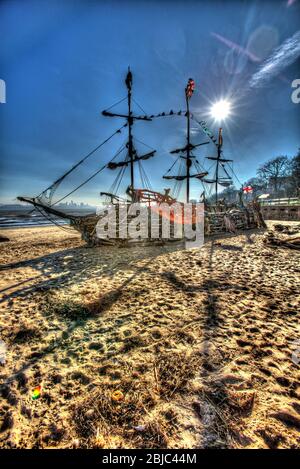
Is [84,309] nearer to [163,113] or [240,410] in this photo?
[240,410]

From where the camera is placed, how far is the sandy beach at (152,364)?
1913mm

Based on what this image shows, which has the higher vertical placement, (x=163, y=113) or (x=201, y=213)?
(x=163, y=113)

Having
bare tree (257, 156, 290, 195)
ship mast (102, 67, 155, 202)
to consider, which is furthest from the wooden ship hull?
bare tree (257, 156, 290, 195)

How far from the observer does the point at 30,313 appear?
14.2ft

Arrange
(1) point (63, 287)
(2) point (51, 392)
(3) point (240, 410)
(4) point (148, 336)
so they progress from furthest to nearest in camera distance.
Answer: (1) point (63, 287) → (4) point (148, 336) → (2) point (51, 392) → (3) point (240, 410)

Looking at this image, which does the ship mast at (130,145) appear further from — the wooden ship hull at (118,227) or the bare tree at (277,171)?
the bare tree at (277,171)

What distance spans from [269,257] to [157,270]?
5810mm

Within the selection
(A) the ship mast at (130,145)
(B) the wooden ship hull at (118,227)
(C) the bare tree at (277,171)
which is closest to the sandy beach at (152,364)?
(B) the wooden ship hull at (118,227)

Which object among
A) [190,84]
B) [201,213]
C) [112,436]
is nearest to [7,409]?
[112,436]

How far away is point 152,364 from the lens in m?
2.78

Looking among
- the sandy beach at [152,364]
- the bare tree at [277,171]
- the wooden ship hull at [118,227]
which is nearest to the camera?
the sandy beach at [152,364]

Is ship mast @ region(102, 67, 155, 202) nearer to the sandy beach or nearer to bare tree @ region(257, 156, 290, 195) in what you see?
the sandy beach

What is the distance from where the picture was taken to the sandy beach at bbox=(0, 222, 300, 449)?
1913mm

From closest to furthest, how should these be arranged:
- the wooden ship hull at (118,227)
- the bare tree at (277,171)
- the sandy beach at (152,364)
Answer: the sandy beach at (152,364), the wooden ship hull at (118,227), the bare tree at (277,171)
